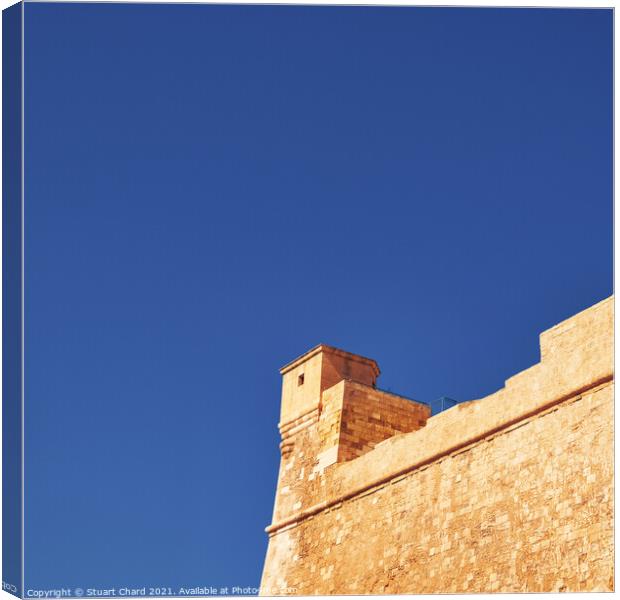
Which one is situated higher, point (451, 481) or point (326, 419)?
point (326, 419)

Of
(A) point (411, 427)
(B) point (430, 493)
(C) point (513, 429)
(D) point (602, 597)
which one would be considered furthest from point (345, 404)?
(D) point (602, 597)

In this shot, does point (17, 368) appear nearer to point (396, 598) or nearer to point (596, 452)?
point (396, 598)

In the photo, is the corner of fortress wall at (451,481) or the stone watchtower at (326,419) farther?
the stone watchtower at (326,419)

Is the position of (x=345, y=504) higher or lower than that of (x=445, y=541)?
higher

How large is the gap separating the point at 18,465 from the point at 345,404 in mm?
6230

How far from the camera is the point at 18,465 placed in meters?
10.5

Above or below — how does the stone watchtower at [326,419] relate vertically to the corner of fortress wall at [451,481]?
above

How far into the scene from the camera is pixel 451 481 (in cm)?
1352

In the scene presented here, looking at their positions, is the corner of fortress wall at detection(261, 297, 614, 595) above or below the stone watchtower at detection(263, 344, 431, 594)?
below

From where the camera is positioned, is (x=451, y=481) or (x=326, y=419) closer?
(x=451, y=481)

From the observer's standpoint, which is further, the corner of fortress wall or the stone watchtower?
the stone watchtower

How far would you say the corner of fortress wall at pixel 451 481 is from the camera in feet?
38.1

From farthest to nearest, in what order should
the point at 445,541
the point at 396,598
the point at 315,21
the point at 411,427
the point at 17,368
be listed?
→ the point at 411,427, the point at 445,541, the point at 315,21, the point at 396,598, the point at 17,368

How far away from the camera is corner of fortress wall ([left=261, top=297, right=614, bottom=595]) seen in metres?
11.6
